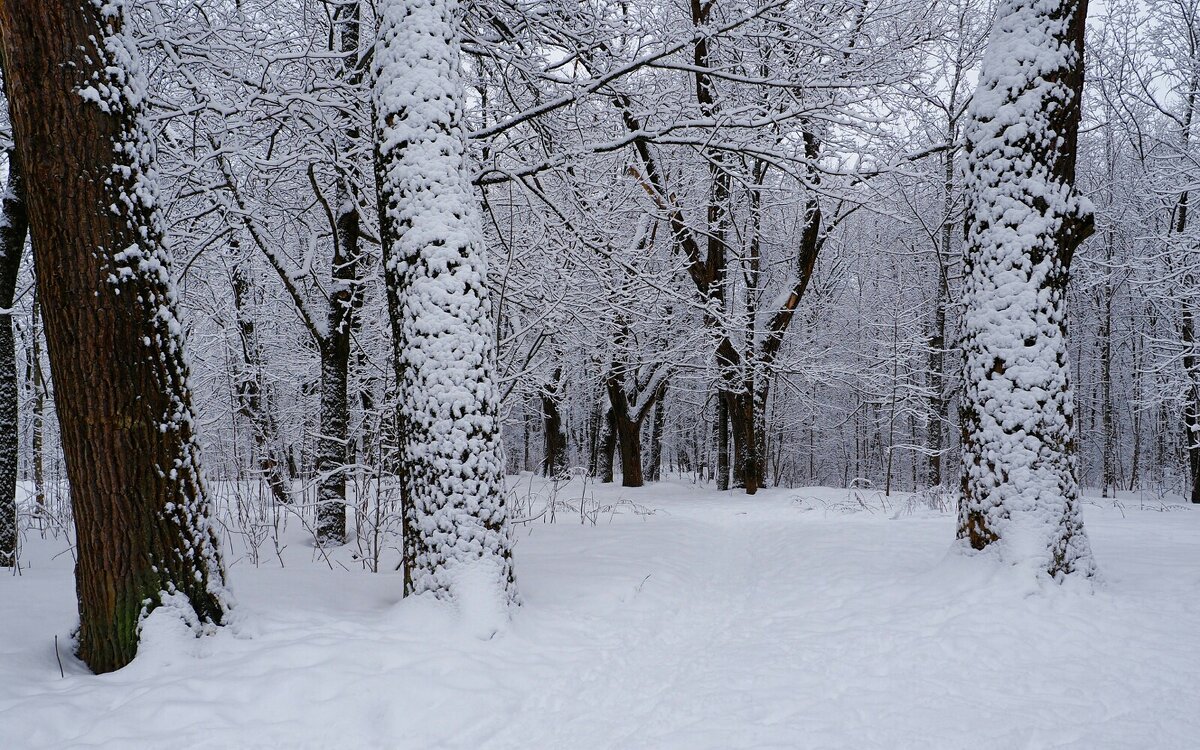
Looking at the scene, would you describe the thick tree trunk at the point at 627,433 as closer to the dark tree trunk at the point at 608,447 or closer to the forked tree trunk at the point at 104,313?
the dark tree trunk at the point at 608,447

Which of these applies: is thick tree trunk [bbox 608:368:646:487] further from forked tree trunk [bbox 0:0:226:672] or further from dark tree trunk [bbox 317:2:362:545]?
forked tree trunk [bbox 0:0:226:672]

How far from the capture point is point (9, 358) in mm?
5266

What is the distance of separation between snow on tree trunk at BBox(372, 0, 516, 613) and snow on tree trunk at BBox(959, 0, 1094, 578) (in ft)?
11.2

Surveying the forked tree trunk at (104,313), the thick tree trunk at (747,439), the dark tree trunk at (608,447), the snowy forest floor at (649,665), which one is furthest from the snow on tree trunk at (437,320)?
the dark tree trunk at (608,447)

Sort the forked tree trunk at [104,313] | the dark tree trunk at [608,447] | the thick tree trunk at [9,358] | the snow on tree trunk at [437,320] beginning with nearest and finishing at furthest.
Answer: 1. the forked tree trunk at [104,313]
2. the snow on tree trunk at [437,320]
3. the thick tree trunk at [9,358]
4. the dark tree trunk at [608,447]

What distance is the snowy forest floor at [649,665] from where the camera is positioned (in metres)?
2.67

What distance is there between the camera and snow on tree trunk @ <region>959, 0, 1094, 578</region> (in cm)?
432

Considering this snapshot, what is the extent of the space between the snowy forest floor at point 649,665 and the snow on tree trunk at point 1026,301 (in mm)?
402

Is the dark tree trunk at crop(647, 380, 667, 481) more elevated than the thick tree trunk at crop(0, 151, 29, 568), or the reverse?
the thick tree trunk at crop(0, 151, 29, 568)

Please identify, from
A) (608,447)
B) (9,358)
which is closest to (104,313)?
(9,358)

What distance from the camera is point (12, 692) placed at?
264cm

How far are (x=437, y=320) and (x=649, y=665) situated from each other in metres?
2.37

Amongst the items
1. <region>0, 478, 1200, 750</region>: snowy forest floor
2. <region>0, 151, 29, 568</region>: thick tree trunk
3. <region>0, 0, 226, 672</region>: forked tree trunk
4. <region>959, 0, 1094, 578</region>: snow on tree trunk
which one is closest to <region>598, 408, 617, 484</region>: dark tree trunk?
<region>0, 478, 1200, 750</region>: snowy forest floor

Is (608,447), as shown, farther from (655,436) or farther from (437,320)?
(437,320)
